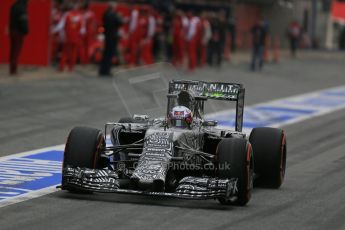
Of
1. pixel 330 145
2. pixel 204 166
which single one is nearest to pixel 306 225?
pixel 204 166

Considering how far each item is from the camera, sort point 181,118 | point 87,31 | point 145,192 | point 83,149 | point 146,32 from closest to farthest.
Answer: point 145,192 → point 83,149 → point 181,118 → point 87,31 → point 146,32

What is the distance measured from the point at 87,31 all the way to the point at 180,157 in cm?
1941

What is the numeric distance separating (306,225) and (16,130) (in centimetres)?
848

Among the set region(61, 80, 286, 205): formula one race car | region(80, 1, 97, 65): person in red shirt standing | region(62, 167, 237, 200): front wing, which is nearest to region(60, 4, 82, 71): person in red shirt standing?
region(80, 1, 97, 65): person in red shirt standing

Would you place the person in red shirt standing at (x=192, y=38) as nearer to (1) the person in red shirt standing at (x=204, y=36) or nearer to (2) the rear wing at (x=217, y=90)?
(1) the person in red shirt standing at (x=204, y=36)

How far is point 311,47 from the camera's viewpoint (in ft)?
202

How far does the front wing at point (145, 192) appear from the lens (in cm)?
1063

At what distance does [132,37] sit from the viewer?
31.8 metres

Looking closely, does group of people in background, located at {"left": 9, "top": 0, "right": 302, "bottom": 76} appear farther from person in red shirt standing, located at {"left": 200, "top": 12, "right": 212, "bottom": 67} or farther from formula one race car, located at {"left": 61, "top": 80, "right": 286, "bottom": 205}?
formula one race car, located at {"left": 61, "top": 80, "right": 286, "bottom": 205}

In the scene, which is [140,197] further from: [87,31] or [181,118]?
[87,31]

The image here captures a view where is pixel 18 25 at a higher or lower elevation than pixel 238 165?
higher

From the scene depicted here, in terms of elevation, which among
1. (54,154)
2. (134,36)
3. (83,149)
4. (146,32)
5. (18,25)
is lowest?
(54,154)

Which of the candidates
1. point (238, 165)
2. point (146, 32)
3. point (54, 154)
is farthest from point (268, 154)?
point (146, 32)

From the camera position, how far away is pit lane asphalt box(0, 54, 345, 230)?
393 inches
